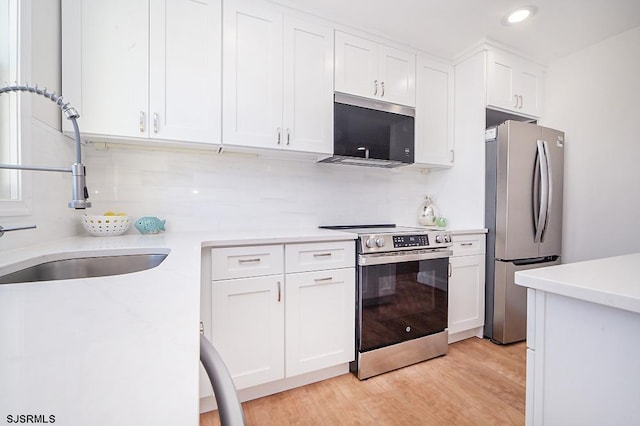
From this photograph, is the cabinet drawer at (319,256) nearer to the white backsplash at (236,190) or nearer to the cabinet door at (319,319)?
the cabinet door at (319,319)

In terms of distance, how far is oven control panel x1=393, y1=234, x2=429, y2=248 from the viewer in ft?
6.19

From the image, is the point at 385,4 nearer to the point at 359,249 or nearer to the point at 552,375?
the point at 359,249

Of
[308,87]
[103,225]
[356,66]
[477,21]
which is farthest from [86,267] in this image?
[477,21]

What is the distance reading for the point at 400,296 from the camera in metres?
1.90

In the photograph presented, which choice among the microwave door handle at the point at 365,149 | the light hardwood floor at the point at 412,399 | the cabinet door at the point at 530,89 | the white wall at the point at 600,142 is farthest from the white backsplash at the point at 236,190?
the white wall at the point at 600,142

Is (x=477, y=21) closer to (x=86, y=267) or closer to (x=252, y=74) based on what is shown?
(x=252, y=74)

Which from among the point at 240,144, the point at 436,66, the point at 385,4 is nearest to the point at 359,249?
the point at 240,144

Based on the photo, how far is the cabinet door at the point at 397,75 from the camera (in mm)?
2242

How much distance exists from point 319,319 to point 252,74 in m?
1.65

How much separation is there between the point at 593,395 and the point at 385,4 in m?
2.29

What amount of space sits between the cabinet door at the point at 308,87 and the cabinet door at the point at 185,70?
0.46 meters

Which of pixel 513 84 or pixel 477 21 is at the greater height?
pixel 477 21

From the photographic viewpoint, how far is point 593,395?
723 millimetres

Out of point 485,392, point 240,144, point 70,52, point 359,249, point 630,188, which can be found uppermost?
point 70,52
